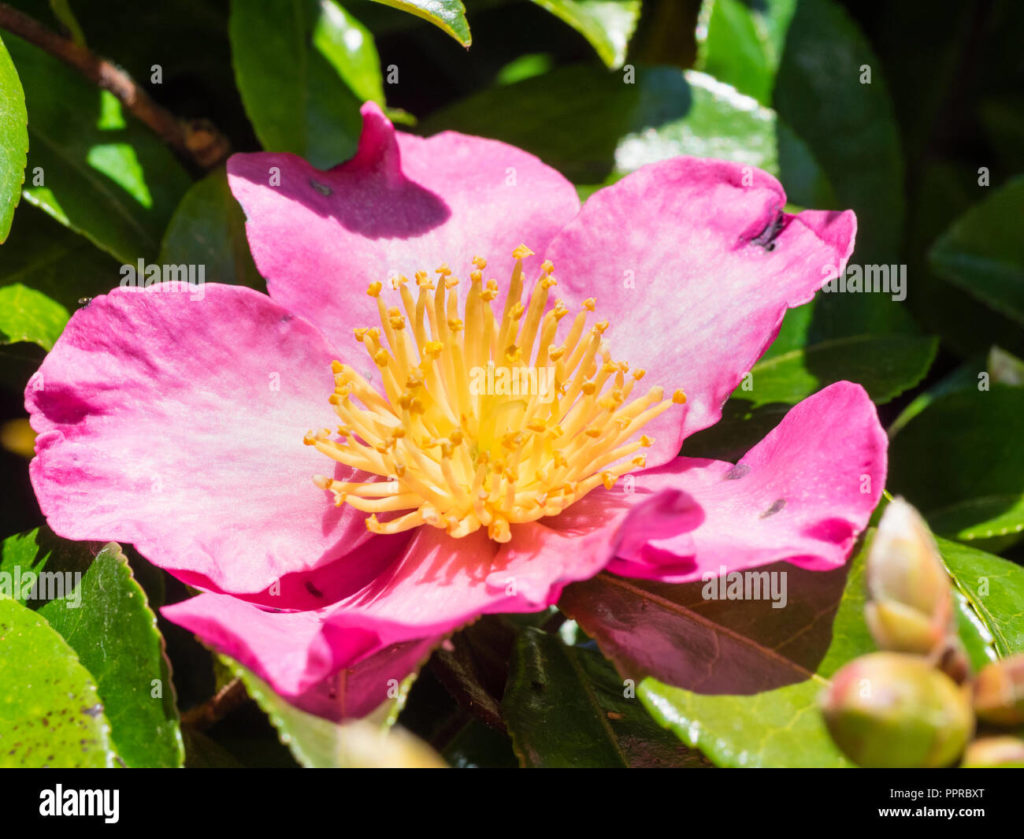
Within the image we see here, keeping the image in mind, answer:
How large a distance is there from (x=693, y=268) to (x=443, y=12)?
343 mm

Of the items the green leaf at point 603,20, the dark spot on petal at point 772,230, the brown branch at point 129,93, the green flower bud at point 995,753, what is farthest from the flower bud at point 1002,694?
the brown branch at point 129,93

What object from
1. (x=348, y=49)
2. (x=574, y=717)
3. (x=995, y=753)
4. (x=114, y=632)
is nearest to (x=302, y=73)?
(x=348, y=49)

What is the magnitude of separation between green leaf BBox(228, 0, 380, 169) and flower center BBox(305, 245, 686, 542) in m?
0.29

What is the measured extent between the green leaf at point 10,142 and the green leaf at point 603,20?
22.3 inches

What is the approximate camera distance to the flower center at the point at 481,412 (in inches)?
38.1

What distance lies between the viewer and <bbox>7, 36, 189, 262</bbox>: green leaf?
1168 mm

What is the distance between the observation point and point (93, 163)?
1.21 m

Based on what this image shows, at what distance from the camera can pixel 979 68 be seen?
1.93 meters

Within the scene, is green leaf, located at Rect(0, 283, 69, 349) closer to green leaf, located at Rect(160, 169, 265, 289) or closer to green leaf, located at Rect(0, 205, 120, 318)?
green leaf, located at Rect(0, 205, 120, 318)

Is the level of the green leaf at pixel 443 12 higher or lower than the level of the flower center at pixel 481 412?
higher

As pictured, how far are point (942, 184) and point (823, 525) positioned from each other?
1238 millimetres

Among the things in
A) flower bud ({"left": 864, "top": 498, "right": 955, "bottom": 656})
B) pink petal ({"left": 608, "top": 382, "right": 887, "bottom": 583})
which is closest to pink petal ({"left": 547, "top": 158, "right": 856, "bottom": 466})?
pink petal ({"left": 608, "top": 382, "right": 887, "bottom": 583})

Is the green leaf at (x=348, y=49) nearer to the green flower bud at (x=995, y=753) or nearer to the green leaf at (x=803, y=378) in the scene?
the green leaf at (x=803, y=378)
